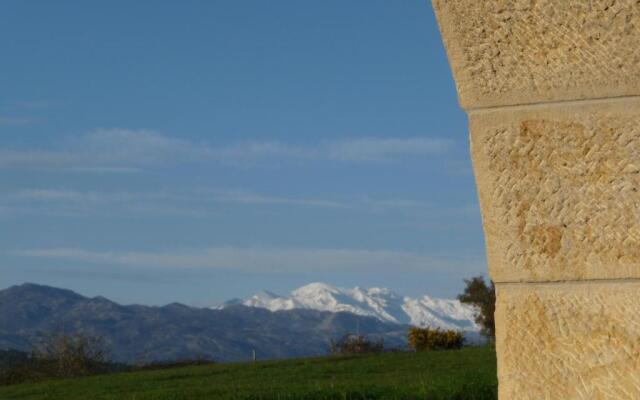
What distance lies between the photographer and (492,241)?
2596 mm

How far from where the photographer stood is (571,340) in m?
2.57

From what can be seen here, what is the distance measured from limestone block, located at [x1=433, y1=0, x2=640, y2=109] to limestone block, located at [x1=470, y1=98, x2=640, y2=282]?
4 cm

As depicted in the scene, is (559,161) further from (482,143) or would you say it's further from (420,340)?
(420,340)

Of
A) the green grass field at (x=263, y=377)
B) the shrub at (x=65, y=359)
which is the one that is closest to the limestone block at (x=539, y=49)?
the green grass field at (x=263, y=377)

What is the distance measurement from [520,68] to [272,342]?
19394 cm

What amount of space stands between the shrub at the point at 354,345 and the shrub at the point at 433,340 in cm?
114

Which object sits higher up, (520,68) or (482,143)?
(520,68)

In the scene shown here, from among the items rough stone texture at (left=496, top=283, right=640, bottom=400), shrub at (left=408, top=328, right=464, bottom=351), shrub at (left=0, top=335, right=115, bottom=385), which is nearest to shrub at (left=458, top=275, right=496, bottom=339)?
shrub at (left=408, top=328, right=464, bottom=351)

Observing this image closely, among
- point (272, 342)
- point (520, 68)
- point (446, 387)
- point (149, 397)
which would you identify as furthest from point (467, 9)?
point (272, 342)

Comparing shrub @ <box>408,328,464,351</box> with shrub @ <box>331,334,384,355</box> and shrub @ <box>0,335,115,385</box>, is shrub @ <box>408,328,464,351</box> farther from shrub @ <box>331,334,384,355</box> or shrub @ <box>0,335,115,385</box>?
shrub @ <box>0,335,115,385</box>

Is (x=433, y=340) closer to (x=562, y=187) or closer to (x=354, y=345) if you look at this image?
(x=354, y=345)

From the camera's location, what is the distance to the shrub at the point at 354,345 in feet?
110

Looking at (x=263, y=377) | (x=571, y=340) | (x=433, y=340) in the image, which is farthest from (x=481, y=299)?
(x=571, y=340)

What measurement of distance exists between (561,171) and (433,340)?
1258 inches
